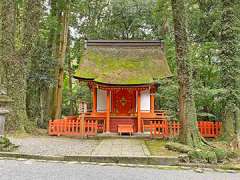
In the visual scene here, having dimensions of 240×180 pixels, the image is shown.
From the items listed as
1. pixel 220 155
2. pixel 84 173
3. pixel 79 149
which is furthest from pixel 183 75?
pixel 84 173

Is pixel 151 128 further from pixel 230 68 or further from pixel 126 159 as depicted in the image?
pixel 126 159

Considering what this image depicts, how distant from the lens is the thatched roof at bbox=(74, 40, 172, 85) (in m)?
16.9

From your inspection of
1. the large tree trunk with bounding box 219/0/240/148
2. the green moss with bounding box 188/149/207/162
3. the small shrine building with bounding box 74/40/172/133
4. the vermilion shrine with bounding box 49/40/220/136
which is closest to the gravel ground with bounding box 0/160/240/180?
the green moss with bounding box 188/149/207/162

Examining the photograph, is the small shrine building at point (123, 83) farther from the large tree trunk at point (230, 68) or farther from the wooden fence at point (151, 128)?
the large tree trunk at point (230, 68)

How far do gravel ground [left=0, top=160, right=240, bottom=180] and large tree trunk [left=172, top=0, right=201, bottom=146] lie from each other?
337 cm

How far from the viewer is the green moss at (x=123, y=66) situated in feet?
55.3

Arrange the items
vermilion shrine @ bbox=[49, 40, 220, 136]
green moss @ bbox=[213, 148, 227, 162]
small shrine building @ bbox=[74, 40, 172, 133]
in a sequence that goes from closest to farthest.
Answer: green moss @ bbox=[213, 148, 227, 162], vermilion shrine @ bbox=[49, 40, 220, 136], small shrine building @ bbox=[74, 40, 172, 133]

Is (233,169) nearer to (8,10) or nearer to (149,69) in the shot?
(149,69)

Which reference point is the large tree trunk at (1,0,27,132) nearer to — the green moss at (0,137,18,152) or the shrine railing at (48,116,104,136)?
the shrine railing at (48,116,104,136)

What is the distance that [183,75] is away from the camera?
1151 centimetres

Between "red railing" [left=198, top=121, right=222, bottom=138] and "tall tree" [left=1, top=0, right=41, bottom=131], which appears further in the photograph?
"tall tree" [left=1, top=0, right=41, bottom=131]

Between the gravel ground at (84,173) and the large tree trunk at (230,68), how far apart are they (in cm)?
450

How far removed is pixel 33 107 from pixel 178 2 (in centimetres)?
1534

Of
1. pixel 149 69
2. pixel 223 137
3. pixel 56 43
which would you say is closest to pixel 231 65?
pixel 223 137
